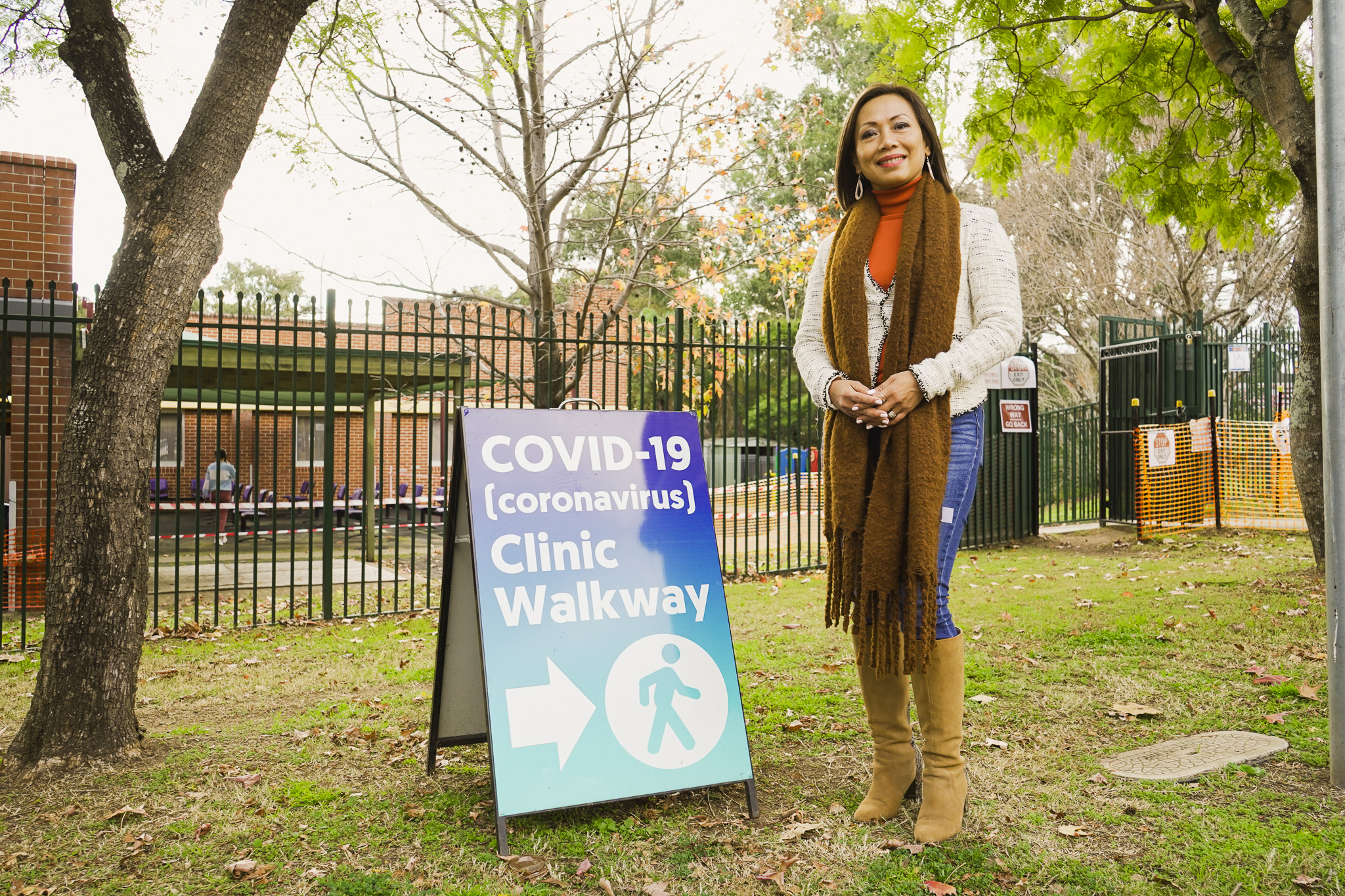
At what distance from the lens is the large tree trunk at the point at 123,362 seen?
3129mm

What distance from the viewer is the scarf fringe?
2426mm

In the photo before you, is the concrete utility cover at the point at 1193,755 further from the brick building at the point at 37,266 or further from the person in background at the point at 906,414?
the brick building at the point at 37,266

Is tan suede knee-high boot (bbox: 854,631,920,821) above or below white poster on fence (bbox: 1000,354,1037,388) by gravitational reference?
below

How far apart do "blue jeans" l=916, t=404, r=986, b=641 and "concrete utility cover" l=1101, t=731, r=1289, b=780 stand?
45.2 inches

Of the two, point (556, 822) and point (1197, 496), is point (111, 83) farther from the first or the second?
point (1197, 496)

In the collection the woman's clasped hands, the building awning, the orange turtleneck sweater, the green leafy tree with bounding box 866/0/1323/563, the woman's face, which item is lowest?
the woman's clasped hands

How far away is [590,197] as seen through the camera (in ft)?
29.3

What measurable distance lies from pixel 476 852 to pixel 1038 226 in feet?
57.6

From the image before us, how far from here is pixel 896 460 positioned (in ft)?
8.15

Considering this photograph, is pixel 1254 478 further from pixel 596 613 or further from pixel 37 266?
pixel 37 266

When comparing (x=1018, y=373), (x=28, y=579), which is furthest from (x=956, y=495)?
(x=1018, y=373)

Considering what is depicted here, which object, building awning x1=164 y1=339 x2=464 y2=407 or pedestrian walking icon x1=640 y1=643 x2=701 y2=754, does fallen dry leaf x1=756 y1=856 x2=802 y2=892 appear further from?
building awning x1=164 y1=339 x2=464 y2=407

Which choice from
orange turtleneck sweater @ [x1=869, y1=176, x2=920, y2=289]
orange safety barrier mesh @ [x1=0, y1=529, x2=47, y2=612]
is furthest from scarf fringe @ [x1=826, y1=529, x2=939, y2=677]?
orange safety barrier mesh @ [x1=0, y1=529, x2=47, y2=612]

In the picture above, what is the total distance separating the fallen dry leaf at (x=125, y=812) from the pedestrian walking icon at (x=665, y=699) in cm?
169
